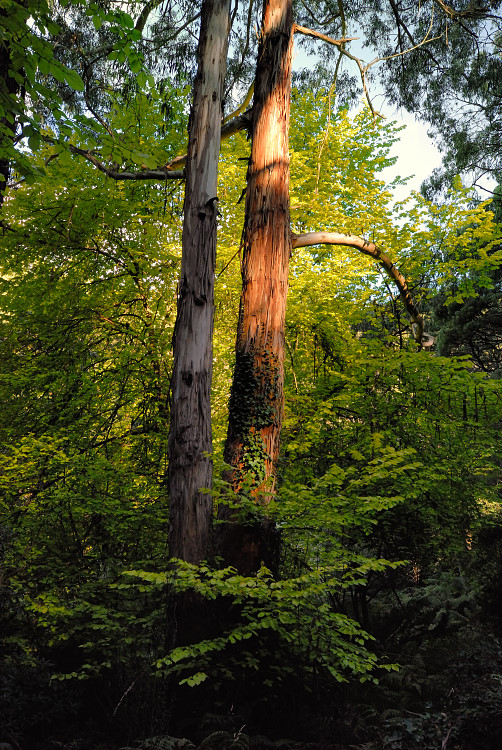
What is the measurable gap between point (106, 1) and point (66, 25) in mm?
1611

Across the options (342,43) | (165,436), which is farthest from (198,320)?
(342,43)

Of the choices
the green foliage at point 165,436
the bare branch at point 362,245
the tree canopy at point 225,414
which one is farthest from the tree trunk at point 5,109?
the bare branch at point 362,245

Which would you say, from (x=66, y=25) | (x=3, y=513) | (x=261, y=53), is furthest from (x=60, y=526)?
(x=66, y=25)

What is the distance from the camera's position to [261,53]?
5594 millimetres

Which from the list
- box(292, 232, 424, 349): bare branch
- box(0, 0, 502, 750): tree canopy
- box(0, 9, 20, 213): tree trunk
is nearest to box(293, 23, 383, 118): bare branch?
box(0, 0, 502, 750): tree canopy

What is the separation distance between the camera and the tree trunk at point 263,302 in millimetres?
4633

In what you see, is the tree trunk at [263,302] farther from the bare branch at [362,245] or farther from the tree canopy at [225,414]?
the bare branch at [362,245]

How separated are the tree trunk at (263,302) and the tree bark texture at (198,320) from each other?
353 millimetres

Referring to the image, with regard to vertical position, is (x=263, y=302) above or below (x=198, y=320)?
above

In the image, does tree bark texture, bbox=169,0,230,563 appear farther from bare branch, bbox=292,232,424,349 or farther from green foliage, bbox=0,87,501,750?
bare branch, bbox=292,232,424,349

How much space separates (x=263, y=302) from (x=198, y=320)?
74cm

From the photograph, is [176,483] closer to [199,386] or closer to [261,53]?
[199,386]

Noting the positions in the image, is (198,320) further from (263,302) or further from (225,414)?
(225,414)

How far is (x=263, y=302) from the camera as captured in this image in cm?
511
